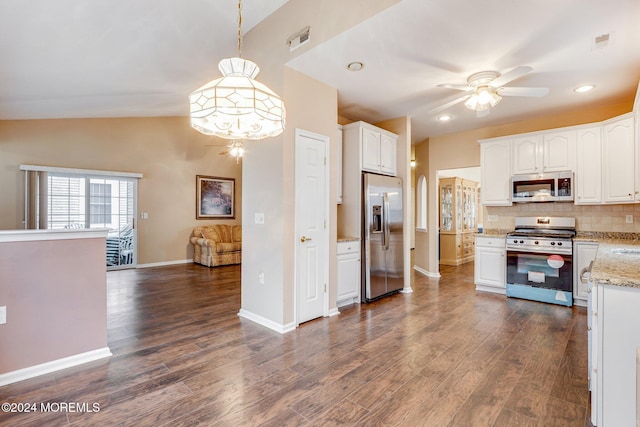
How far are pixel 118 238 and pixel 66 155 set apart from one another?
1872mm

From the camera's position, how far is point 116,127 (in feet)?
20.8

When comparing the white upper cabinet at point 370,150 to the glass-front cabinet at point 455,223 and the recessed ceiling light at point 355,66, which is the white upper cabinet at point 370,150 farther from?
the glass-front cabinet at point 455,223

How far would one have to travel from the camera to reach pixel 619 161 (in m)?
3.93

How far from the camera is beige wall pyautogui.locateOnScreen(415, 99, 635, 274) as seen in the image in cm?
444

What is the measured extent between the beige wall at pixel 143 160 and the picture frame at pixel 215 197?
0.13m

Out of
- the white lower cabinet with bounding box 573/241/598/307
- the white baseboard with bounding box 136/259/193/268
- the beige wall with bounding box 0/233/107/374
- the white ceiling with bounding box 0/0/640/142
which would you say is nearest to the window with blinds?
the white baseboard with bounding box 136/259/193/268

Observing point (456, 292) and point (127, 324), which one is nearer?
point (127, 324)

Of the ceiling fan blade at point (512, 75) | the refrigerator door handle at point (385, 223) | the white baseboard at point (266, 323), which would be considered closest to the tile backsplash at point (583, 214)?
the refrigerator door handle at point (385, 223)

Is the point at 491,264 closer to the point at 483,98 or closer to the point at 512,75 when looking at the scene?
the point at 483,98

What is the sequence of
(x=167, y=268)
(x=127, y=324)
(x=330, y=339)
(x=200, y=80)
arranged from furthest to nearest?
(x=167, y=268) < (x=200, y=80) < (x=127, y=324) < (x=330, y=339)

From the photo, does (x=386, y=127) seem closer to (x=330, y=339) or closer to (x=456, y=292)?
(x=456, y=292)

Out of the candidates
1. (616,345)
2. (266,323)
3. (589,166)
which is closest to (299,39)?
(266,323)

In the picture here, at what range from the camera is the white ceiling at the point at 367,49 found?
2.40 meters

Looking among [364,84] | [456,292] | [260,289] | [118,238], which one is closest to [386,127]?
[364,84]
